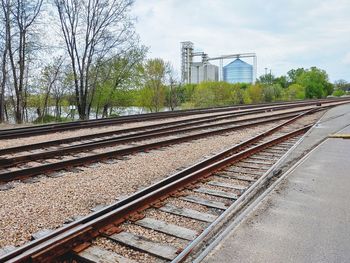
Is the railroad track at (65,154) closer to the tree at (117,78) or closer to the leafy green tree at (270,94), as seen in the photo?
the tree at (117,78)

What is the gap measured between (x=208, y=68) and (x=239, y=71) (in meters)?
21.1

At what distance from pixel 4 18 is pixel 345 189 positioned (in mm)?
26722

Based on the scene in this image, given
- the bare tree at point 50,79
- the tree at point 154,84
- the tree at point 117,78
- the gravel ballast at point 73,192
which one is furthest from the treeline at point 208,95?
the gravel ballast at point 73,192

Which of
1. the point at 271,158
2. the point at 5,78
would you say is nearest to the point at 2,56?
the point at 5,78

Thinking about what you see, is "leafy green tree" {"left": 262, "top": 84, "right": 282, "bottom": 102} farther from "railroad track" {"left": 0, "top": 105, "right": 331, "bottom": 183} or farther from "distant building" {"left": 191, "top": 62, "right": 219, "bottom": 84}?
"railroad track" {"left": 0, "top": 105, "right": 331, "bottom": 183}

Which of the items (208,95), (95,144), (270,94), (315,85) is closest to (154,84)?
(208,95)

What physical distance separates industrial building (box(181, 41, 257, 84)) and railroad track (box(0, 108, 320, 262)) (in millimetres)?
64527

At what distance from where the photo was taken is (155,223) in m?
4.39

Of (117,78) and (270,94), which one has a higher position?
(117,78)

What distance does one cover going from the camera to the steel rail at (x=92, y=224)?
10.6 feet

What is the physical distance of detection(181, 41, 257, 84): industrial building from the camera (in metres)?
86.2

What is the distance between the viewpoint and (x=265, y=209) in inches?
190

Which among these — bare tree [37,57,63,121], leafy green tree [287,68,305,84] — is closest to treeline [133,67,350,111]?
bare tree [37,57,63,121]

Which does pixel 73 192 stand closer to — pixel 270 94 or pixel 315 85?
pixel 270 94
